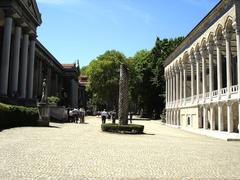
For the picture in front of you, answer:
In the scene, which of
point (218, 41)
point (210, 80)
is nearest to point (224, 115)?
point (210, 80)

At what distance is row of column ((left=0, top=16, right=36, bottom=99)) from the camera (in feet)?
120

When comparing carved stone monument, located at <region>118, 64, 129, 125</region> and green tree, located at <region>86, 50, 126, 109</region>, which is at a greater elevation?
green tree, located at <region>86, 50, 126, 109</region>

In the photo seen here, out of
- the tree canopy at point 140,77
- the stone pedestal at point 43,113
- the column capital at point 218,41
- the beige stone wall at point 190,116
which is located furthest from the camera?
the tree canopy at point 140,77

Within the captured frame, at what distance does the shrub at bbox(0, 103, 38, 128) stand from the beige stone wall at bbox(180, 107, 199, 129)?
1912 cm

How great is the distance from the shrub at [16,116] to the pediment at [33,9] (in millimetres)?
18633

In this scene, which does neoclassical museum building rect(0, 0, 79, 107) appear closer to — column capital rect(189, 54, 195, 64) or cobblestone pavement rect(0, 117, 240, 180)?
column capital rect(189, 54, 195, 64)

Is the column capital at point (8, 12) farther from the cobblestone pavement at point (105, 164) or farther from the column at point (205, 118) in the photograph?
the cobblestone pavement at point (105, 164)

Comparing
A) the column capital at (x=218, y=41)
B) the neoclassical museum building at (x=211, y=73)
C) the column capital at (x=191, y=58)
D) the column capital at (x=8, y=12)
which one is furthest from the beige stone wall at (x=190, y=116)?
the column capital at (x=8, y=12)

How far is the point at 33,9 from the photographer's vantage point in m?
46.5

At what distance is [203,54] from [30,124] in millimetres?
20695

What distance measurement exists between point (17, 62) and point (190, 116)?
22.5 metres

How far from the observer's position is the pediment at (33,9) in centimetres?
4334

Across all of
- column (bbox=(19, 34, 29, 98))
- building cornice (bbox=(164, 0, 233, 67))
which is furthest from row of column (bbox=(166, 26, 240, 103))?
column (bbox=(19, 34, 29, 98))

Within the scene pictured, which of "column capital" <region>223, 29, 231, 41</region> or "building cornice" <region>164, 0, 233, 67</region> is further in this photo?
"building cornice" <region>164, 0, 233, 67</region>
